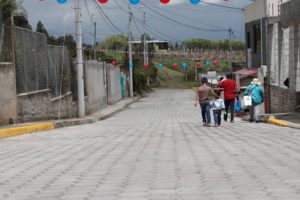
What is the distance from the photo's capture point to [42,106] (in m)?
20.2

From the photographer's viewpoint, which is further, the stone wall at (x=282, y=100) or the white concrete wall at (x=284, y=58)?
the white concrete wall at (x=284, y=58)

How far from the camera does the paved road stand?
6.50 meters

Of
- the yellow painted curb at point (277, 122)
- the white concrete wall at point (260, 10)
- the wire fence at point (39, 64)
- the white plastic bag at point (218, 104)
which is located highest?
the white concrete wall at point (260, 10)

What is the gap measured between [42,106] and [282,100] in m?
9.98

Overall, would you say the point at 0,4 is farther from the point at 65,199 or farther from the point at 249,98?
the point at 65,199

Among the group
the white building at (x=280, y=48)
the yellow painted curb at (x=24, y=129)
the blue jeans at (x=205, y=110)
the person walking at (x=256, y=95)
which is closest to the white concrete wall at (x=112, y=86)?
the white building at (x=280, y=48)

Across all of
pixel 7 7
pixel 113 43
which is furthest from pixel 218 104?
pixel 113 43

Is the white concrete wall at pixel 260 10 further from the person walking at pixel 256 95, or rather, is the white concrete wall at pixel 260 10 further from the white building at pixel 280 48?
the person walking at pixel 256 95

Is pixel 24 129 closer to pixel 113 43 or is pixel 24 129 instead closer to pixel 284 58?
pixel 284 58

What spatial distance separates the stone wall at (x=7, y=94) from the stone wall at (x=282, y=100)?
10333mm

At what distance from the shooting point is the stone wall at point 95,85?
2927cm

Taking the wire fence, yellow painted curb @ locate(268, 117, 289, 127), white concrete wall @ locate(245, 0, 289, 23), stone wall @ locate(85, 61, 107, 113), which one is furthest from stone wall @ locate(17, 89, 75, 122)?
white concrete wall @ locate(245, 0, 289, 23)

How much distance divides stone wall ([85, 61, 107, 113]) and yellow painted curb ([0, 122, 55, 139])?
1033cm

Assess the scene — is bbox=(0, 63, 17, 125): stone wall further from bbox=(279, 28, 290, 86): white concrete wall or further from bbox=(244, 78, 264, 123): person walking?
bbox=(279, 28, 290, 86): white concrete wall
